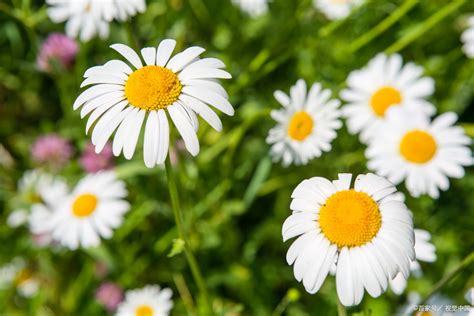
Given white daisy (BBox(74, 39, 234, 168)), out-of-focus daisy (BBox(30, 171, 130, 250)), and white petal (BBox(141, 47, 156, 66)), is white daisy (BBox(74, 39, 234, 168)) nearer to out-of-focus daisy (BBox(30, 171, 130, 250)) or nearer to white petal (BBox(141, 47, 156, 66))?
white petal (BBox(141, 47, 156, 66))

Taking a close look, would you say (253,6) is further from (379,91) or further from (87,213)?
(87,213)

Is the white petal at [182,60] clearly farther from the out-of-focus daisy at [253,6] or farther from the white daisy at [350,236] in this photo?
the out-of-focus daisy at [253,6]

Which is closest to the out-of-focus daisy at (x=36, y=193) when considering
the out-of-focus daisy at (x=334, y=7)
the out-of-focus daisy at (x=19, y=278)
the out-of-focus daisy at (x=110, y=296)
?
the out-of-focus daisy at (x=19, y=278)

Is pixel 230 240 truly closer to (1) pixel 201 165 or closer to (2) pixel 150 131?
(1) pixel 201 165

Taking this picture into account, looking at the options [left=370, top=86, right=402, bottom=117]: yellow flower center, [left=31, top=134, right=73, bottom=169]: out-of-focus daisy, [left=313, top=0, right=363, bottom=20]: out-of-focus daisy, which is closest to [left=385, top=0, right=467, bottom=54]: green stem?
[left=370, top=86, right=402, bottom=117]: yellow flower center

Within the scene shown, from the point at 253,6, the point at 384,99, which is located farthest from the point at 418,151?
the point at 253,6

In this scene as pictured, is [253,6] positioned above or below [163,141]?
above
